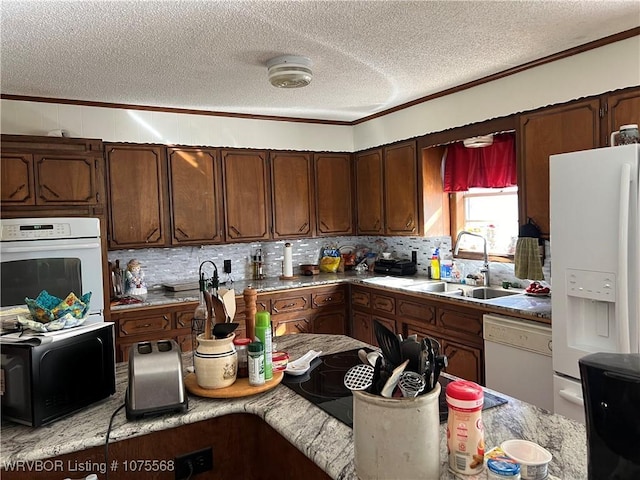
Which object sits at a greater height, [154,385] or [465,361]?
[154,385]

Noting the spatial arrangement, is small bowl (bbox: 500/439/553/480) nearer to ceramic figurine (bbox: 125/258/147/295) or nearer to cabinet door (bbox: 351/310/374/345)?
cabinet door (bbox: 351/310/374/345)

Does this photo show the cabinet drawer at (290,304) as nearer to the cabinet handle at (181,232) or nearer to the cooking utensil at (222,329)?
the cabinet handle at (181,232)

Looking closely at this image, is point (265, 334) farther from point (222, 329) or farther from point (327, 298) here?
point (327, 298)

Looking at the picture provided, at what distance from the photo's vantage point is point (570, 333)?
92.6 inches

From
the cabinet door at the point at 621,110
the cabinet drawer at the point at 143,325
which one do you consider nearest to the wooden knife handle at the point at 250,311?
the cabinet drawer at the point at 143,325

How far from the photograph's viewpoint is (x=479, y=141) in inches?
143

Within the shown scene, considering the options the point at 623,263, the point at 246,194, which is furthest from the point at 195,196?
the point at 623,263

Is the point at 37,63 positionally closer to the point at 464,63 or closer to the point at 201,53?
the point at 201,53

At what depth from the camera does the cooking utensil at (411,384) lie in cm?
105

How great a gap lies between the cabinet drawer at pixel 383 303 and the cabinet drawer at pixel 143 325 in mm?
1695

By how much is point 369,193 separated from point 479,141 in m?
1.31

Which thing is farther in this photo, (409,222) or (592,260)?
(409,222)

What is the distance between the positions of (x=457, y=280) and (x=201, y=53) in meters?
2.68

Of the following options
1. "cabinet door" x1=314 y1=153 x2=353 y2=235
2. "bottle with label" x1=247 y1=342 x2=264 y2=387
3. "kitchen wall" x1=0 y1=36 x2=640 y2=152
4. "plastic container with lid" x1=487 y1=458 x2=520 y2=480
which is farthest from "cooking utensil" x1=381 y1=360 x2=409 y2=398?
"cabinet door" x1=314 y1=153 x2=353 y2=235
